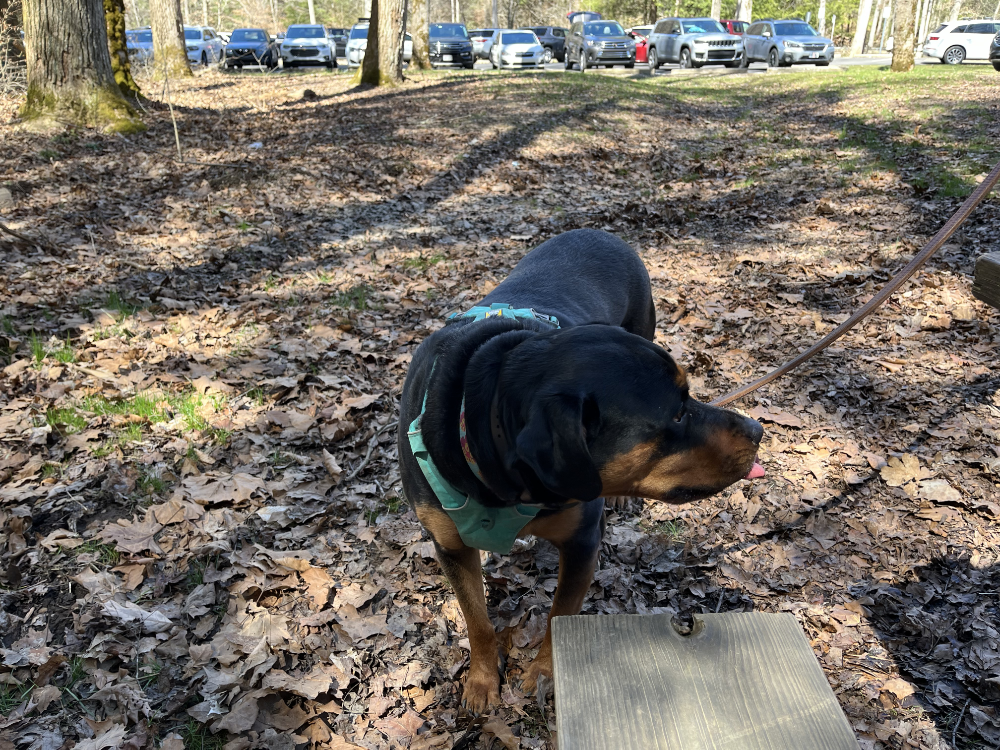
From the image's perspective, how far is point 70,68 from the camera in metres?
10.1

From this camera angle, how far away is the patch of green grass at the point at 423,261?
7.15 m

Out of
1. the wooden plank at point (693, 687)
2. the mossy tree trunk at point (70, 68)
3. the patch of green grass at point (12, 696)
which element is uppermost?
the mossy tree trunk at point (70, 68)

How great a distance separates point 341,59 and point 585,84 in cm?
2545

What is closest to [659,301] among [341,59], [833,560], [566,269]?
[566,269]

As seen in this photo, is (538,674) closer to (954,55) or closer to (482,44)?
Result: (954,55)

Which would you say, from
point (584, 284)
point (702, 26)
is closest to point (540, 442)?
point (584, 284)

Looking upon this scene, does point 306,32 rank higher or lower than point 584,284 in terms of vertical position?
higher

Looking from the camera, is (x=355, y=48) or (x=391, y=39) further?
(x=355, y=48)

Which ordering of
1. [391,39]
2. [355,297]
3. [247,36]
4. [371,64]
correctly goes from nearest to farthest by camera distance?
[355,297] → [391,39] → [371,64] → [247,36]

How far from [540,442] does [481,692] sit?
54.0 inches

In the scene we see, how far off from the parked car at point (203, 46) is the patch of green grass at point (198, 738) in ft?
116

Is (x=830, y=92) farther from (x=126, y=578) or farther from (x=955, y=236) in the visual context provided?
(x=126, y=578)

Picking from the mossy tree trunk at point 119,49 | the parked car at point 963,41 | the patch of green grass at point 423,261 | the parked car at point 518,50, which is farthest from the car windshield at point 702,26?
the patch of green grass at point 423,261

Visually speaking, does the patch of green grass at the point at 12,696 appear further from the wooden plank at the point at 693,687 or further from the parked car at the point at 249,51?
the parked car at the point at 249,51
